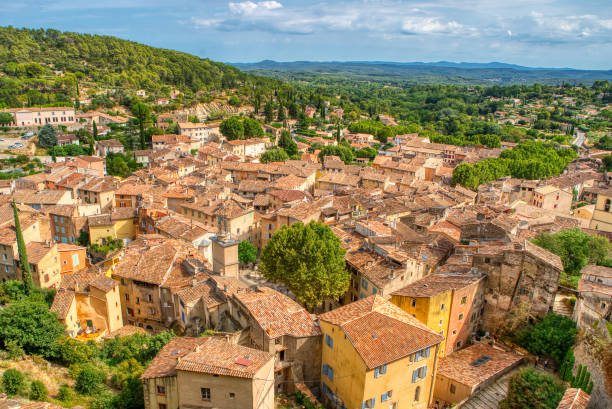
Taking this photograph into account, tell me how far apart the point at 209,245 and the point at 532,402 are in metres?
29.8

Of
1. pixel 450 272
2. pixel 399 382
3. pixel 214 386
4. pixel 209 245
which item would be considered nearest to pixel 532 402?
pixel 399 382

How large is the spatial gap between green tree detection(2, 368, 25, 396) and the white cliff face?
361 ft

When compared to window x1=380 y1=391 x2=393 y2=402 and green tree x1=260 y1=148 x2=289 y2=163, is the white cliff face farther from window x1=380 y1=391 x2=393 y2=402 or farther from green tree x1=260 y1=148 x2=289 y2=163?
window x1=380 y1=391 x2=393 y2=402

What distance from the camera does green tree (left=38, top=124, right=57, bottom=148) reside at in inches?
3521

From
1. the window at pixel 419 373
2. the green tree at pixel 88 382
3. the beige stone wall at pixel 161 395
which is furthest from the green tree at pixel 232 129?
the window at pixel 419 373

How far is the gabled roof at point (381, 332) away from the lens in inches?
928

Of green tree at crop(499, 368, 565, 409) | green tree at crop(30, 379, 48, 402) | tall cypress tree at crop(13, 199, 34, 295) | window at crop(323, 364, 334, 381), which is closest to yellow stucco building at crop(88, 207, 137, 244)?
tall cypress tree at crop(13, 199, 34, 295)

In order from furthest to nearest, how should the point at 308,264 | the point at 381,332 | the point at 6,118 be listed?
the point at 6,118 < the point at 308,264 < the point at 381,332

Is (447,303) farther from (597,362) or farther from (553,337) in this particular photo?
(597,362)

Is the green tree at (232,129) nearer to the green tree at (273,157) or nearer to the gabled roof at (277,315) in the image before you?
the green tree at (273,157)

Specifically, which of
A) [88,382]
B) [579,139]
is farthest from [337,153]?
[579,139]

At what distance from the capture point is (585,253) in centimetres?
3819

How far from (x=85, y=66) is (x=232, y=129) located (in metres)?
74.6

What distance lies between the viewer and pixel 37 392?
23.8 m
